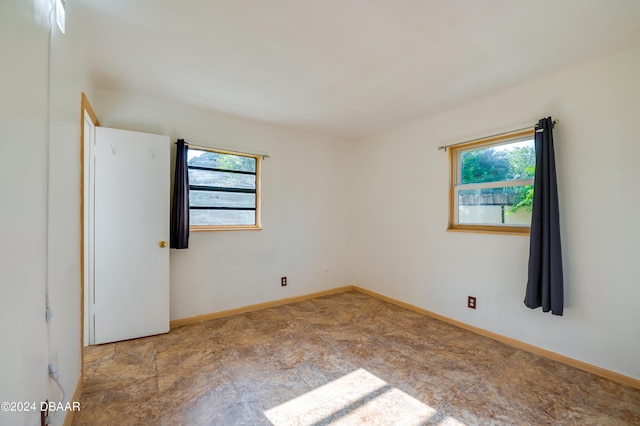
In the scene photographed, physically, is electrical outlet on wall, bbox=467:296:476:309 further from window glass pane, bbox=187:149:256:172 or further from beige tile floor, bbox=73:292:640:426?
window glass pane, bbox=187:149:256:172

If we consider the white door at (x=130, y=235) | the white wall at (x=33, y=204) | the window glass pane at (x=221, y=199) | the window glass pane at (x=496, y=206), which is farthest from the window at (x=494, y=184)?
the white wall at (x=33, y=204)

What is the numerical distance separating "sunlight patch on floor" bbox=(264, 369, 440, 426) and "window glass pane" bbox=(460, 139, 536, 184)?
223cm

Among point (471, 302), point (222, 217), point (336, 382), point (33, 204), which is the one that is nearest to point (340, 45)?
point (33, 204)

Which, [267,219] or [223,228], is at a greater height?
[267,219]

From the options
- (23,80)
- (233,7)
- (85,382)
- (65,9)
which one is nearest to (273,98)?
(233,7)

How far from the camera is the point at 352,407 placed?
173 centimetres

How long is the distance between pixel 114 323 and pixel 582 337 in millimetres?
4041

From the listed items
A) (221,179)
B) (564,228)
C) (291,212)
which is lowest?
(564,228)

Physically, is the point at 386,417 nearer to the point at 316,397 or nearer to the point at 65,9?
the point at 316,397

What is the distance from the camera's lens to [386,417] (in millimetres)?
1646

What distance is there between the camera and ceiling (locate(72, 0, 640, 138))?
1611mm

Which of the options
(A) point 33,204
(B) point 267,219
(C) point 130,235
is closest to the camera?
(A) point 33,204

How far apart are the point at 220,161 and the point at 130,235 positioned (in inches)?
49.5

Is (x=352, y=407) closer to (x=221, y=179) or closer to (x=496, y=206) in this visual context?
(x=496, y=206)
